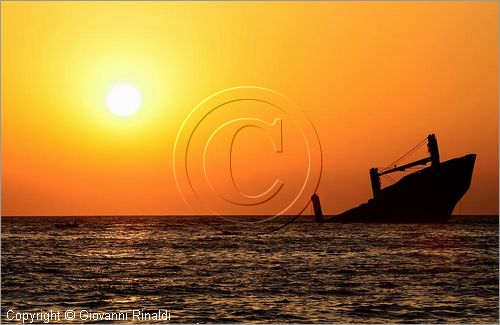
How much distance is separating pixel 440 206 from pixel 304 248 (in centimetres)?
6628

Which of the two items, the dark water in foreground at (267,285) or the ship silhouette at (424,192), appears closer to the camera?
the dark water in foreground at (267,285)

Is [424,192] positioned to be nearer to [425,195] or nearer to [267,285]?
[425,195]

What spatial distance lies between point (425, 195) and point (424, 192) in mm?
980

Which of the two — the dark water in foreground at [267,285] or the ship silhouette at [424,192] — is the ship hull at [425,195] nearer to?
the ship silhouette at [424,192]

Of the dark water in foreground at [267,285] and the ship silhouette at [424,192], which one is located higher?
the ship silhouette at [424,192]

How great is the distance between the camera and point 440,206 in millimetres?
132375

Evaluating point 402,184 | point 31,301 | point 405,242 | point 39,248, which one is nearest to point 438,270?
point 31,301

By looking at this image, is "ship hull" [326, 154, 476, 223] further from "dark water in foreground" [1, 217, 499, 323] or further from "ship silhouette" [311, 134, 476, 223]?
"dark water in foreground" [1, 217, 499, 323]

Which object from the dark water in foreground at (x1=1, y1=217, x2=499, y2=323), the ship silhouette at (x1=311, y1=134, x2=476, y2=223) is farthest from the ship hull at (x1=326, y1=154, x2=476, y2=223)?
the dark water in foreground at (x1=1, y1=217, x2=499, y2=323)

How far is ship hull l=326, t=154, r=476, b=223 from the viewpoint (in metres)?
125

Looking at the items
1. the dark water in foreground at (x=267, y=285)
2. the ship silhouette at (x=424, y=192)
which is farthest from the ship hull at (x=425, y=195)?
the dark water in foreground at (x=267, y=285)

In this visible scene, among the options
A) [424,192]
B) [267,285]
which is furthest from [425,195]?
[267,285]

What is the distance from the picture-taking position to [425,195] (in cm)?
13025

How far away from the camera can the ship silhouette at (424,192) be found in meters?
124
